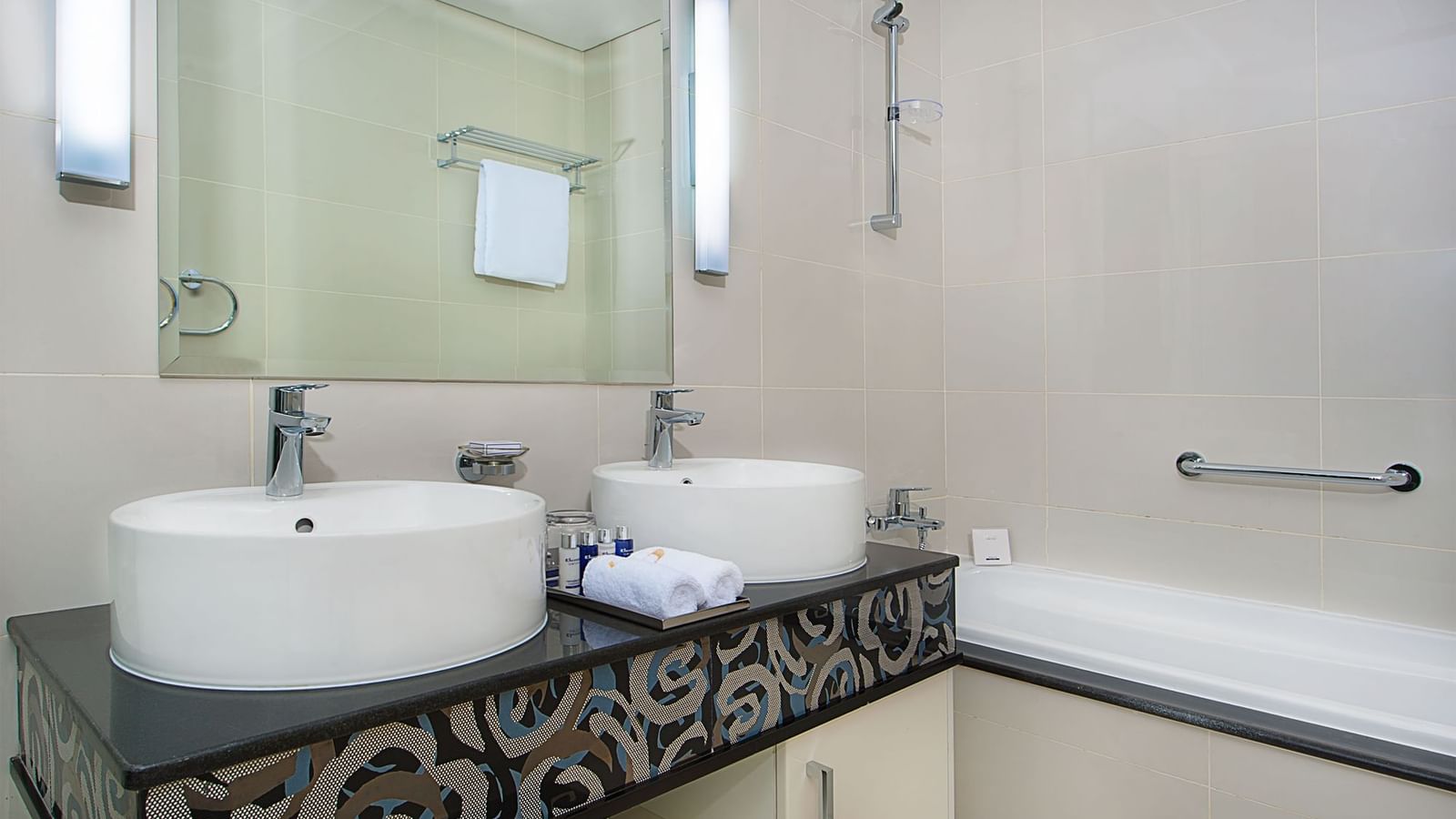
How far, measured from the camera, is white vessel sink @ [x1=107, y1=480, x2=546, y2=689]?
0.81 m

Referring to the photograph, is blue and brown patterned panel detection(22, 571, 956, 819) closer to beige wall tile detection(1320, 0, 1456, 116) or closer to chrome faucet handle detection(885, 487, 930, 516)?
chrome faucet handle detection(885, 487, 930, 516)

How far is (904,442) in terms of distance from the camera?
7.97 ft

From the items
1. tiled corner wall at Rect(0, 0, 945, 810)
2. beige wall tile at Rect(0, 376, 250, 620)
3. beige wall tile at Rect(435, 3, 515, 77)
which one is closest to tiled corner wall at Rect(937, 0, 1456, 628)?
tiled corner wall at Rect(0, 0, 945, 810)

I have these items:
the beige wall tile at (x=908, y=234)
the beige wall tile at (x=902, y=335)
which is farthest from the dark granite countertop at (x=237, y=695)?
the beige wall tile at (x=908, y=234)

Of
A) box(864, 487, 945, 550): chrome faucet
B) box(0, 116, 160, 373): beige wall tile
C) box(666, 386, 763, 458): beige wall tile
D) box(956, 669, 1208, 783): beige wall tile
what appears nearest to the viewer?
→ box(0, 116, 160, 373): beige wall tile

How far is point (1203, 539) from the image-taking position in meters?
2.17

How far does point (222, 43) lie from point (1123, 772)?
195cm

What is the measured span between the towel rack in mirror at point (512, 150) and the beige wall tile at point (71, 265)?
1.43ft

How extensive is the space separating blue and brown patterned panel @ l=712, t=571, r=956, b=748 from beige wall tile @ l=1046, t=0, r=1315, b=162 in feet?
4.69

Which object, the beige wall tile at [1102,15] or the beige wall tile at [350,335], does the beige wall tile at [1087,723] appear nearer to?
the beige wall tile at [350,335]

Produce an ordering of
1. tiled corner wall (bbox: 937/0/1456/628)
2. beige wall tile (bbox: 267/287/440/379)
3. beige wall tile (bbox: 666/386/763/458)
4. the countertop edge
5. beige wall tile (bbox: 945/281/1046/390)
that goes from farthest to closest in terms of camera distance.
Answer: beige wall tile (bbox: 945/281/1046/390)
tiled corner wall (bbox: 937/0/1456/628)
beige wall tile (bbox: 666/386/763/458)
the countertop edge
beige wall tile (bbox: 267/287/440/379)

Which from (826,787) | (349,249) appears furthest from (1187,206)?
(349,249)

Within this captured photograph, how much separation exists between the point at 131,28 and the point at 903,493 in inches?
72.3

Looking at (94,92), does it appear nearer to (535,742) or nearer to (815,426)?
(535,742)
